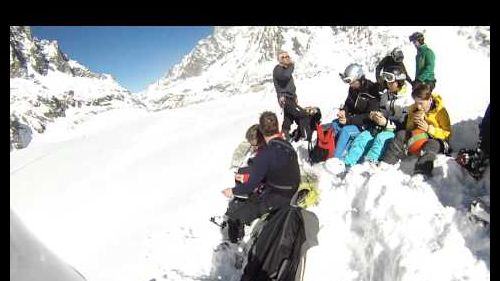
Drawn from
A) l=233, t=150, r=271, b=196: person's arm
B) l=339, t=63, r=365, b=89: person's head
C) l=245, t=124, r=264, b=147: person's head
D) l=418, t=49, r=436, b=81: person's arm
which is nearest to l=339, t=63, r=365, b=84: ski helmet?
l=339, t=63, r=365, b=89: person's head

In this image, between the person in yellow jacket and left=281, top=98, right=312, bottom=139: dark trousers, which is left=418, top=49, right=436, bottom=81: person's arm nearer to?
the person in yellow jacket

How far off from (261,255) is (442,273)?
5.69ft

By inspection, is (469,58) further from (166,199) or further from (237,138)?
(166,199)

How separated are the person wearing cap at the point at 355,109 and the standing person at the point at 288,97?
128 cm

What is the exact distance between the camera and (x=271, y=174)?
5285 millimetres

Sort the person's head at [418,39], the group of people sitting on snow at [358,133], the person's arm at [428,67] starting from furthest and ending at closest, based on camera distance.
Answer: the person's head at [418,39] < the person's arm at [428,67] < the group of people sitting on snow at [358,133]

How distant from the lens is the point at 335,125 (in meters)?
7.73

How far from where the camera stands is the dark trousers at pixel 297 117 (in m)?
8.98

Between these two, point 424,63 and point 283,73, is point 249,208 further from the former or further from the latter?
point 424,63

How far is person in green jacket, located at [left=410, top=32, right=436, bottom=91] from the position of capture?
8164 millimetres

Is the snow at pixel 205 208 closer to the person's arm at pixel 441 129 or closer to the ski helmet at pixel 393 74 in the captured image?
the person's arm at pixel 441 129

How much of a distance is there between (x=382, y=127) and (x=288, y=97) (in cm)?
263

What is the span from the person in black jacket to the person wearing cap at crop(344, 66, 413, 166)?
1.74m

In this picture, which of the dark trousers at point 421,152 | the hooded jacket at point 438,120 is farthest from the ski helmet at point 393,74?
the dark trousers at point 421,152
